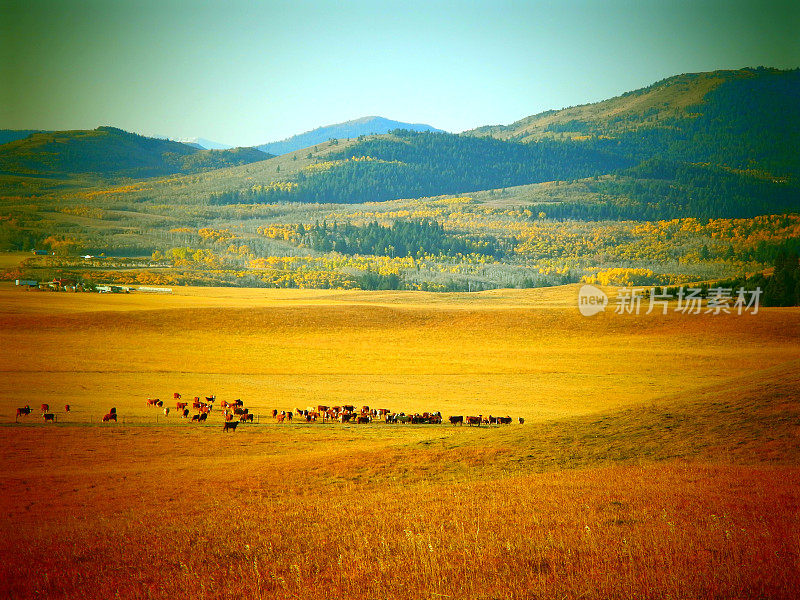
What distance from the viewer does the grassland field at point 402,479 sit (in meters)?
9.97

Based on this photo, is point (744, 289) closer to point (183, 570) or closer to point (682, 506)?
point (682, 506)

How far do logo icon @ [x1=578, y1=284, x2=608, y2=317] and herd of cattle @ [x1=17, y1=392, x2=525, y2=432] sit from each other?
154 ft

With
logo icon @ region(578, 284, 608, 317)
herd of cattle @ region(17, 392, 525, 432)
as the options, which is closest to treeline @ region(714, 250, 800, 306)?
logo icon @ region(578, 284, 608, 317)

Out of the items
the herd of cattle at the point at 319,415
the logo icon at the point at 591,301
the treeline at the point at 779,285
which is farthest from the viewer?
the treeline at the point at 779,285

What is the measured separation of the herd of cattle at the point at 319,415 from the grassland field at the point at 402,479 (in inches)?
40.0

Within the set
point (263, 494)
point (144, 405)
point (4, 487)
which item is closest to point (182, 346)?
point (144, 405)

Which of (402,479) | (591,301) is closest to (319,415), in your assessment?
(402,479)

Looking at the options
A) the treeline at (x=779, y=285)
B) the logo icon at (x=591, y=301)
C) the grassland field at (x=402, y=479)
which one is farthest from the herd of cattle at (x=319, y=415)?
the treeline at (x=779, y=285)

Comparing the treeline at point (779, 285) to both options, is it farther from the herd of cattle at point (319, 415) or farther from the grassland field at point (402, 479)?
the herd of cattle at point (319, 415)

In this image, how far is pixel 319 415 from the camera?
36094 millimetres

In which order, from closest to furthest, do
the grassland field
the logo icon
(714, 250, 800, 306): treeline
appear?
the grassland field, the logo icon, (714, 250, 800, 306): treeline

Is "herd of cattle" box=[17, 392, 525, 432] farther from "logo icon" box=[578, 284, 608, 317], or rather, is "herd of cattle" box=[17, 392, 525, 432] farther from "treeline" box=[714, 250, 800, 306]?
"treeline" box=[714, 250, 800, 306]

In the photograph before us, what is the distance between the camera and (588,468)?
69.1ft

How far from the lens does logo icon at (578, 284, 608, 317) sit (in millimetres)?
79875
